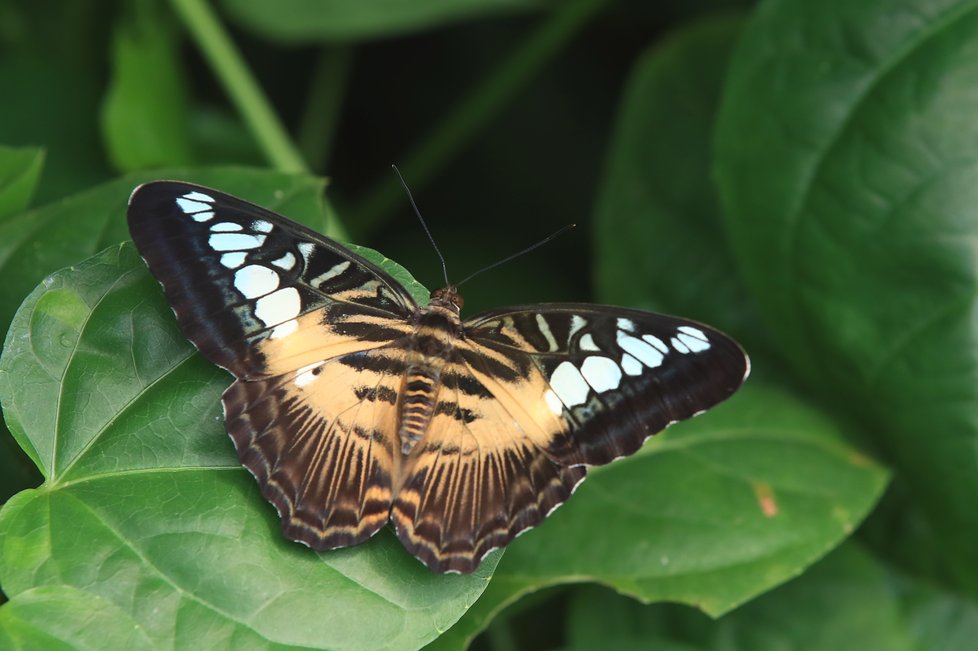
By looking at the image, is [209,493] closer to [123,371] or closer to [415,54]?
[123,371]

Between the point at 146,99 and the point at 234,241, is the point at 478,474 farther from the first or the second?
the point at 146,99

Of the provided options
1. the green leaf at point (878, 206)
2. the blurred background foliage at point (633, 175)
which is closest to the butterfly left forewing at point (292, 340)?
the blurred background foliage at point (633, 175)

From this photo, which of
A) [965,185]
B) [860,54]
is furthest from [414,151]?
[965,185]

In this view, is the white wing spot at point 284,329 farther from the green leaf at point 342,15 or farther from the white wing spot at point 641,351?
the green leaf at point 342,15

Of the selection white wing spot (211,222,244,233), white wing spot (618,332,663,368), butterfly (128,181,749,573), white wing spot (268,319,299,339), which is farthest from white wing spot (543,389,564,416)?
white wing spot (211,222,244,233)

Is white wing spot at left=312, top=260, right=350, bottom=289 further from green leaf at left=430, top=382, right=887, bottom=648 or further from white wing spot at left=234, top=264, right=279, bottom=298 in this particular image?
green leaf at left=430, top=382, right=887, bottom=648

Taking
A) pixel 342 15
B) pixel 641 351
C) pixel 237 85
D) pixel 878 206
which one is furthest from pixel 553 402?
pixel 342 15
